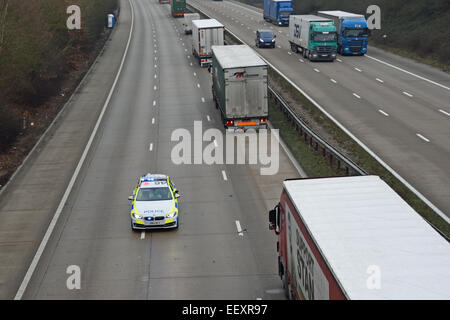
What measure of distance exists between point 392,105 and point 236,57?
34.5 ft

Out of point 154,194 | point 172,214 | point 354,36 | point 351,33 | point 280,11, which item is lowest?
point 172,214

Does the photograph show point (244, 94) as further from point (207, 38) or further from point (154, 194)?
point (207, 38)

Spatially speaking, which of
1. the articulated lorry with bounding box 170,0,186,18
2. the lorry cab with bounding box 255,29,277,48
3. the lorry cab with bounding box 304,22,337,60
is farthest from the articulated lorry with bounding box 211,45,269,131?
the articulated lorry with bounding box 170,0,186,18

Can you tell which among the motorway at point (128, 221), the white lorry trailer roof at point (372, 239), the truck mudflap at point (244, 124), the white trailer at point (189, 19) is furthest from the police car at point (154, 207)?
the white trailer at point (189, 19)

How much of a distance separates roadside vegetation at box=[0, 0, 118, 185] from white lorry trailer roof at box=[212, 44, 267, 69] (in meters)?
11.9

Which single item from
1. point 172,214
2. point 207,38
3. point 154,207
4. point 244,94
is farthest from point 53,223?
point 207,38

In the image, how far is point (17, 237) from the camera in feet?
76.8

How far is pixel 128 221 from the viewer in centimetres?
2450

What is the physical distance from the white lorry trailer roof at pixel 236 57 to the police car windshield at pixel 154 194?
43.6ft

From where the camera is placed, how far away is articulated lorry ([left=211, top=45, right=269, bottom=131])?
3612 centimetres

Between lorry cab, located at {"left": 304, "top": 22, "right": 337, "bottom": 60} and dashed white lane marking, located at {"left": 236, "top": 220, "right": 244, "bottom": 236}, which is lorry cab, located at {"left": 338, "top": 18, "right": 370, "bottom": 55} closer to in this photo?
lorry cab, located at {"left": 304, "top": 22, "right": 337, "bottom": 60}
